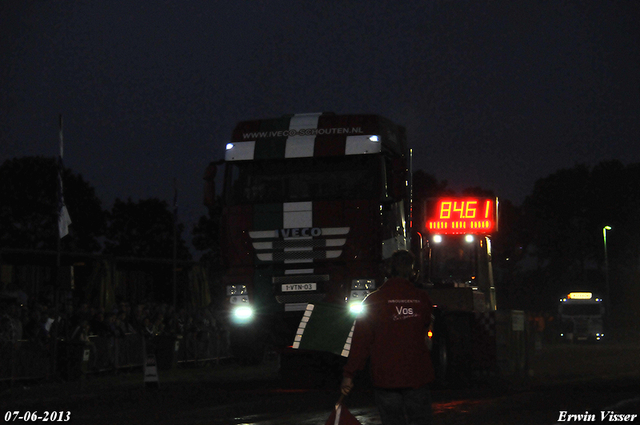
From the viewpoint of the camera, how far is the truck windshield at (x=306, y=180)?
15.8m

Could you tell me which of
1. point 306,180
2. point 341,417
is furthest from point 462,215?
point 341,417

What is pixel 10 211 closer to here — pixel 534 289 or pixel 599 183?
pixel 534 289

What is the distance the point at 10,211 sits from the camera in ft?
179

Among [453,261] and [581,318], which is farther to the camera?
[581,318]

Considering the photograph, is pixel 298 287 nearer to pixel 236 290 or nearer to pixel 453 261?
pixel 236 290

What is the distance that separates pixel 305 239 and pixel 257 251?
86cm

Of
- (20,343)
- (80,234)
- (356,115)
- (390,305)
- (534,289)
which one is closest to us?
(390,305)

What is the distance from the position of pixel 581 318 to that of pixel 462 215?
27.9 metres

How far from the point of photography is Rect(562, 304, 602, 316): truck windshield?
4556 centimetres

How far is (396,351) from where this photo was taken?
6.44m

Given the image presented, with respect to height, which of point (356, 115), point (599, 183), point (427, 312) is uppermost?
point (599, 183)

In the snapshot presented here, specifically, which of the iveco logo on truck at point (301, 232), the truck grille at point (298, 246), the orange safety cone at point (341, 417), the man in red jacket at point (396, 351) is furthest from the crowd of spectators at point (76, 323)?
the man in red jacket at point (396, 351)

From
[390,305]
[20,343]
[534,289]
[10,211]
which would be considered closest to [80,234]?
[10,211]

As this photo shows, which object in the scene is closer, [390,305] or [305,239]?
[390,305]
